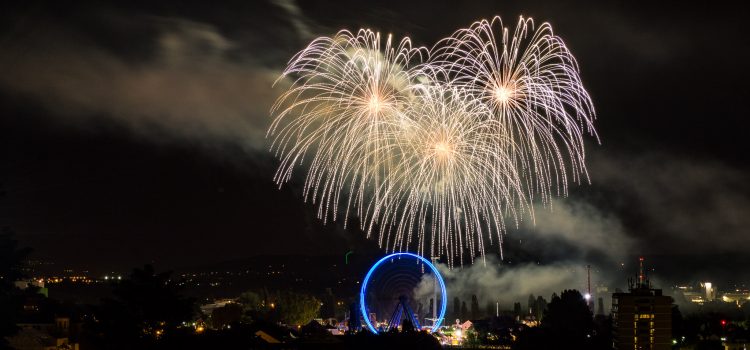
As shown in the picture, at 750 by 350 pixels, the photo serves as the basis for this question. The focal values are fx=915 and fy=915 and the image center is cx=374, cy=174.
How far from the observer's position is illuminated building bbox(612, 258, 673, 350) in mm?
68750

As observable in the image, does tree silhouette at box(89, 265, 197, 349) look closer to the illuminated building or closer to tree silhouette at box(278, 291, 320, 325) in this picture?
the illuminated building

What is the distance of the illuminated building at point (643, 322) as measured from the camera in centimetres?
6875

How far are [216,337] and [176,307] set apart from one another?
450 centimetres

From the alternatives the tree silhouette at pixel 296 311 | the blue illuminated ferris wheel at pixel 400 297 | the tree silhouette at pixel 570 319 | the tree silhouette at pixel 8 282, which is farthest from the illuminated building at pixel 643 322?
the tree silhouette at pixel 8 282

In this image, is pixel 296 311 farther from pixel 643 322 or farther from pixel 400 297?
pixel 643 322

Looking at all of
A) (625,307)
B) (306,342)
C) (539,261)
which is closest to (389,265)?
(306,342)

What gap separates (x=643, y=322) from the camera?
227 ft

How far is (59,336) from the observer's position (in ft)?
181

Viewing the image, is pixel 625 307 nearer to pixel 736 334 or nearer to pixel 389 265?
pixel 736 334

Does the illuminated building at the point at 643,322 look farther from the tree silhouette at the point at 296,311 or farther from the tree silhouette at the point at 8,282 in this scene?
the tree silhouette at the point at 8,282

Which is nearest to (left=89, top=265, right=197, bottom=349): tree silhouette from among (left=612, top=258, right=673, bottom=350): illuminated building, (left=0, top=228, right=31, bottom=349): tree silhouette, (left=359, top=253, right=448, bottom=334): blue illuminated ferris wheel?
(left=0, top=228, right=31, bottom=349): tree silhouette

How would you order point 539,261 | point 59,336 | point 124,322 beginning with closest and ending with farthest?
point 124,322
point 59,336
point 539,261

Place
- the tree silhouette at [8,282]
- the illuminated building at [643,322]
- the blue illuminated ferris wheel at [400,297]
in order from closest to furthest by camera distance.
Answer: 1. the tree silhouette at [8,282]
2. the blue illuminated ferris wheel at [400,297]
3. the illuminated building at [643,322]

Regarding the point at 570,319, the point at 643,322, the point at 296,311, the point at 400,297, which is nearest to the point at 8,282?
the point at 400,297
